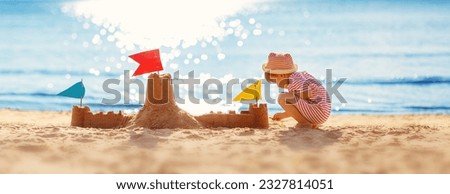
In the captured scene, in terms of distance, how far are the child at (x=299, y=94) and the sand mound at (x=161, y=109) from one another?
3.34 ft

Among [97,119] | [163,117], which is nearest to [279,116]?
[163,117]

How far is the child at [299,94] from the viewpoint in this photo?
7512 millimetres

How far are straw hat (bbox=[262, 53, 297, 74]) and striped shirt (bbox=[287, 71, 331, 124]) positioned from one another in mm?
102

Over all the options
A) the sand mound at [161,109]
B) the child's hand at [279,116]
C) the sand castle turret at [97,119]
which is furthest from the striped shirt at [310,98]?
the sand castle turret at [97,119]

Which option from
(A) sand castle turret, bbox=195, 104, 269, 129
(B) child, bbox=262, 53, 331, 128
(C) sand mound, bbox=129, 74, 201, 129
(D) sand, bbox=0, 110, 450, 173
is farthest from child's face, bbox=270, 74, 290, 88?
(C) sand mound, bbox=129, 74, 201, 129

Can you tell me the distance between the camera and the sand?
558 centimetres

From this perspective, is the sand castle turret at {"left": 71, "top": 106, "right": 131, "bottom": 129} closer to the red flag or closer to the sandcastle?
the sandcastle

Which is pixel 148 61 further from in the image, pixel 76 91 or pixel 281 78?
pixel 281 78

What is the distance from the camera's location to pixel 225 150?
609cm

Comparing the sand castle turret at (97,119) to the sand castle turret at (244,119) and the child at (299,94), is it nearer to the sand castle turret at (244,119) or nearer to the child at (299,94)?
the sand castle turret at (244,119)

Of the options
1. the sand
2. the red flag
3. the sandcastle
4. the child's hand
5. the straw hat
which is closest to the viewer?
the sand

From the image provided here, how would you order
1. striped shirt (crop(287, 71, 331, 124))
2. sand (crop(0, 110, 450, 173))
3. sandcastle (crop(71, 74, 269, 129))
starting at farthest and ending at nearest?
striped shirt (crop(287, 71, 331, 124)), sandcastle (crop(71, 74, 269, 129)), sand (crop(0, 110, 450, 173))

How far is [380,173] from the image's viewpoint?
5.44 metres

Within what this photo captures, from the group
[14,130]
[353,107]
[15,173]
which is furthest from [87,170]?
[353,107]
